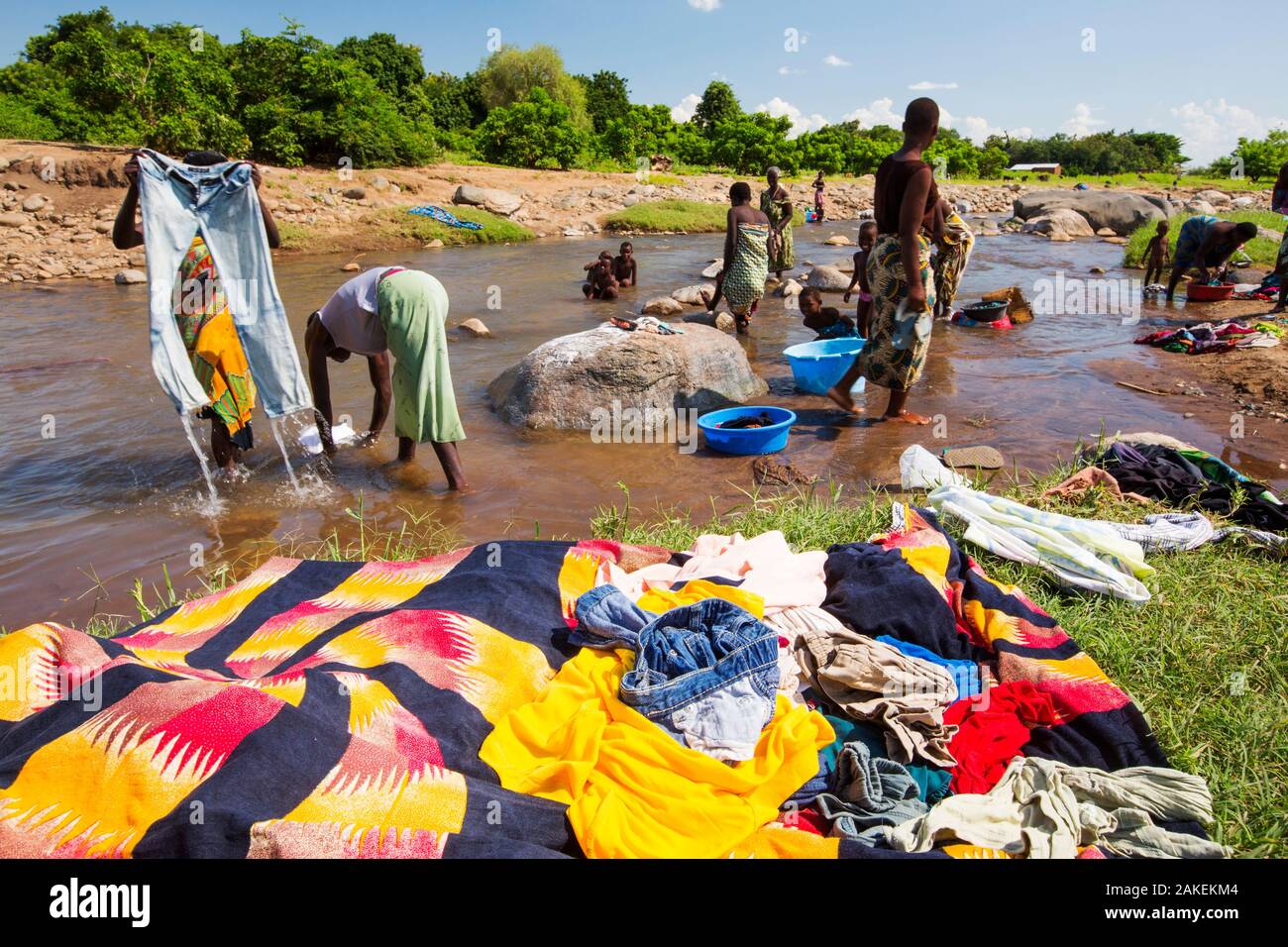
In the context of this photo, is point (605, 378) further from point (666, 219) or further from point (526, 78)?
point (526, 78)

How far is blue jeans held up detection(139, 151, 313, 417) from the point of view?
4.13 m

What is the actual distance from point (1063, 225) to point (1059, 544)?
71.8ft

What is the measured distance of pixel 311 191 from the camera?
17688mm

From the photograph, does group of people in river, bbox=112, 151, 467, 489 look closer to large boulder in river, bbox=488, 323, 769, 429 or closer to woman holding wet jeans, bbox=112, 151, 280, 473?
woman holding wet jeans, bbox=112, 151, 280, 473

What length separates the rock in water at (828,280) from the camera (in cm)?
1220

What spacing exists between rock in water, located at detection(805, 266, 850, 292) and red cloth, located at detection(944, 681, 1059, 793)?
10.5 meters

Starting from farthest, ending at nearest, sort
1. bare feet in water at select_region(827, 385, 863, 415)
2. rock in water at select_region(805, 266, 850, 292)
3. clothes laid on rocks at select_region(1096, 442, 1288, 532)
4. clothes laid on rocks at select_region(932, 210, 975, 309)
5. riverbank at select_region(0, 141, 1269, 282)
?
riverbank at select_region(0, 141, 1269, 282) < rock in water at select_region(805, 266, 850, 292) < clothes laid on rocks at select_region(932, 210, 975, 309) < bare feet in water at select_region(827, 385, 863, 415) < clothes laid on rocks at select_region(1096, 442, 1288, 532)

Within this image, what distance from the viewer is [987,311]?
918 cm

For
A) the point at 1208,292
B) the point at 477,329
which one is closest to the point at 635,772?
the point at 477,329

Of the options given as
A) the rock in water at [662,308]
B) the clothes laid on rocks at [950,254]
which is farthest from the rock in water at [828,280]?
the clothes laid on rocks at [950,254]

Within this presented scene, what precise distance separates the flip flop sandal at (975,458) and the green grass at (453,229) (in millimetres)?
14965

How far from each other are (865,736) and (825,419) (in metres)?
4.18

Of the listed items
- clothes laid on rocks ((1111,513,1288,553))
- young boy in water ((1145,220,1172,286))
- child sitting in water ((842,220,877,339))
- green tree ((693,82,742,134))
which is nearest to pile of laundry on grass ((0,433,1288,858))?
clothes laid on rocks ((1111,513,1288,553))
